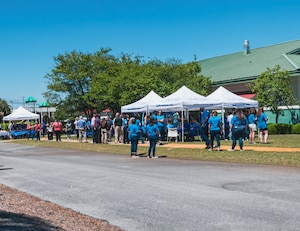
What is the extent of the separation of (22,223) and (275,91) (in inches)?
1225

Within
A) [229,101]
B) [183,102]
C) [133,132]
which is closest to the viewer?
[133,132]

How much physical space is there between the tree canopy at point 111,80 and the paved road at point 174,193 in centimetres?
2156

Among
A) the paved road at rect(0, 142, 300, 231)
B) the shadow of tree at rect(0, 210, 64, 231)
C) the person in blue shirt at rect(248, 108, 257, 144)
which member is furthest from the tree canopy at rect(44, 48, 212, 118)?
the shadow of tree at rect(0, 210, 64, 231)

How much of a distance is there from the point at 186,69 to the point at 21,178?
29.5 metres

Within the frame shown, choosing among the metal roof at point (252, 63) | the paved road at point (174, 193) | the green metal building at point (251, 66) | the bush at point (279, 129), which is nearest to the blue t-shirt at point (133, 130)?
the paved road at point (174, 193)

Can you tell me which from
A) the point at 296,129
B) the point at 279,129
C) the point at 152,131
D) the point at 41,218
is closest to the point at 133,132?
the point at 152,131

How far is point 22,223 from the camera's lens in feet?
20.7

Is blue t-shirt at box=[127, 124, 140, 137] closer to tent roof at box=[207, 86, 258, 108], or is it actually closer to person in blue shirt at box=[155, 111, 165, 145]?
person in blue shirt at box=[155, 111, 165, 145]

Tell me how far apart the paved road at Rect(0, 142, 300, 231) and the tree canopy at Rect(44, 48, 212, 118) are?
21.6 metres

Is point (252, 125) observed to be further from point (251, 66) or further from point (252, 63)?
point (252, 63)

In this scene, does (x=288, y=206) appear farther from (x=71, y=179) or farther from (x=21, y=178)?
(x=21, y=178)

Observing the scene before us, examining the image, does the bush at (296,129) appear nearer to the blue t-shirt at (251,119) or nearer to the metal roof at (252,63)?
the metal roof at (252,63)

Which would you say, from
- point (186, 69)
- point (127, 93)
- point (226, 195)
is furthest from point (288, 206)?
point (186, 69)

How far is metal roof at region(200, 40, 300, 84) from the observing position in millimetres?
41094
